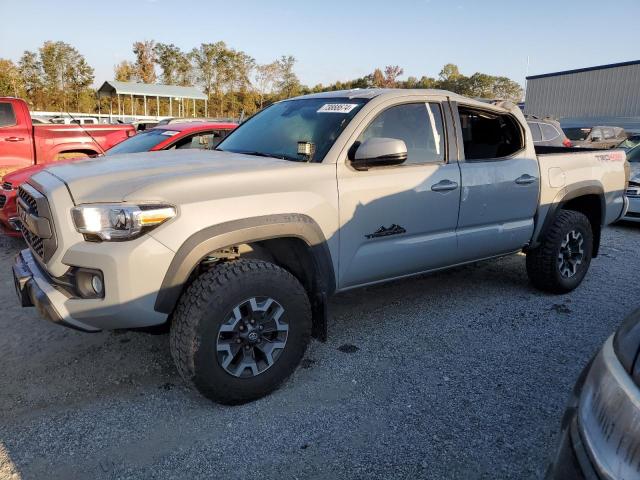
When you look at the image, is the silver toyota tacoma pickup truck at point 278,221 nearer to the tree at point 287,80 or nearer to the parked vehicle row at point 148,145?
the parked vehicle row at point 148,145

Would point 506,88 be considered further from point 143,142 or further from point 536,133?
point 143,142

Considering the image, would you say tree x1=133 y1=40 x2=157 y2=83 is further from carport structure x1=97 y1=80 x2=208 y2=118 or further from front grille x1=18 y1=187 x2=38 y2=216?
front grille x1=18 y1=187 x2=38 y2=216

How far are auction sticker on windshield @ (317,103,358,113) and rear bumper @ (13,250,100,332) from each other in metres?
2.09

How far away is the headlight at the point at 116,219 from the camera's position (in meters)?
2.45

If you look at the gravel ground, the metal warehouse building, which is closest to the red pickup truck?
the gravel ground

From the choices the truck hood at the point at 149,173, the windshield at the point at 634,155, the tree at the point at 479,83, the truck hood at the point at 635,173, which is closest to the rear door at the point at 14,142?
the truck hood at the point at 149,173

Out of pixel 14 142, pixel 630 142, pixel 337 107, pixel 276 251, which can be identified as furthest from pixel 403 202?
pixel 630 142

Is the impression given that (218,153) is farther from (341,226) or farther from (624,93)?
(624,93)

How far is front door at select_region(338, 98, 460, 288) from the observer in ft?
10.6

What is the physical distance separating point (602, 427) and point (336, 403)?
6.03ft

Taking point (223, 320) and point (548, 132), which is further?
point (548, 132)

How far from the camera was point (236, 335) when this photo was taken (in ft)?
9.10

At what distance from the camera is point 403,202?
3.42 metres

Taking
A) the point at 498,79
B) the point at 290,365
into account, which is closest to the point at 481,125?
the point at 290,365
